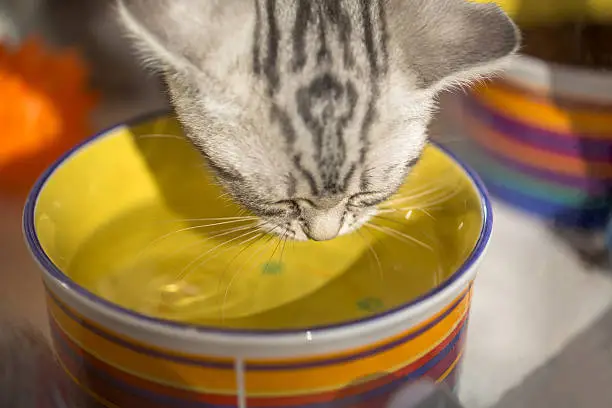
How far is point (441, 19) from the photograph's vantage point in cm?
65

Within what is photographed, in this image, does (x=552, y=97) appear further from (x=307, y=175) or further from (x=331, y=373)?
(x=331, y=373)

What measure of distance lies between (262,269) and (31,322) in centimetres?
25

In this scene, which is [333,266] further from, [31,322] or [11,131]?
[11,131]

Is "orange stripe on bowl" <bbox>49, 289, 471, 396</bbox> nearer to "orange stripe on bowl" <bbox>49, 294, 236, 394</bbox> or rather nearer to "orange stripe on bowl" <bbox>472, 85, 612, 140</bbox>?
"orange stripe on bowl" <bbox>49, 294, 236, 394</bbox>

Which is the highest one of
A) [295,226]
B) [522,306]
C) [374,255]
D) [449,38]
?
[449,38]

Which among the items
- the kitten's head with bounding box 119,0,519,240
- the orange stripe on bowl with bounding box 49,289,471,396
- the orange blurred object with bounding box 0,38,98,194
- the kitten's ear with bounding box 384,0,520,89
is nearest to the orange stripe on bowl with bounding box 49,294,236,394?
the orange stripe on bowl with bounding box 49,289,471,396

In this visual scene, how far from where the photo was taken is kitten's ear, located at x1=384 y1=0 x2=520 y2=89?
63cm

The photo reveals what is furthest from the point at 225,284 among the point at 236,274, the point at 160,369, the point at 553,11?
the point at 553,11

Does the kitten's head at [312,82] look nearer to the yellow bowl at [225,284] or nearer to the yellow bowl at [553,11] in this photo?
the yellow bowl at [225,284]

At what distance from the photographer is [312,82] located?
1.93 feet

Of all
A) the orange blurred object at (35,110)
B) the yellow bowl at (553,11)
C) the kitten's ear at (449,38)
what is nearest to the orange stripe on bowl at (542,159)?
the yellow bowl at (553,11)

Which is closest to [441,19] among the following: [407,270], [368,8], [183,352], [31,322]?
[368,8]

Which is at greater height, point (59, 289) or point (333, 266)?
point (59, 289)

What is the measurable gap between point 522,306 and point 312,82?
0.40m
